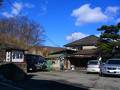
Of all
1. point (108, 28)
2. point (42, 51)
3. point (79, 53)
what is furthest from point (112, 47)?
point (42, 51)

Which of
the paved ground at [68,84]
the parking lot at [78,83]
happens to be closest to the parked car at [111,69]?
the parking lot at [78,83]

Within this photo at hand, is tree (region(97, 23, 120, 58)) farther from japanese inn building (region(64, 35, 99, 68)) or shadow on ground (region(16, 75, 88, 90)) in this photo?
shadow on ground (region(16, 75, 88, 90))

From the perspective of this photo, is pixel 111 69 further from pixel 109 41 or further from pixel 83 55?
pixel 83 55

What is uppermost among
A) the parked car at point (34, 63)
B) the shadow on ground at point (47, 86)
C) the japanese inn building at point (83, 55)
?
the japanese inn building at point (83, 55)

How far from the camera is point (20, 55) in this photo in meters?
42.2

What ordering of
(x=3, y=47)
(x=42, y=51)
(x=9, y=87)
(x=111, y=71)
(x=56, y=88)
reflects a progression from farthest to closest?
(x=42, y=51), (x=3, y=47), (x=111, y=71), (x=56, y=88), (x=9, y=87)

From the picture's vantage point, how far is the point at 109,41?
46625 mm

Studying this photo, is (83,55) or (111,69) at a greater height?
(83,55)

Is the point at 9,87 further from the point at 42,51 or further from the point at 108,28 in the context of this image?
the point at 42,51

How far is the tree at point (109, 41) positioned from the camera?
148 feet

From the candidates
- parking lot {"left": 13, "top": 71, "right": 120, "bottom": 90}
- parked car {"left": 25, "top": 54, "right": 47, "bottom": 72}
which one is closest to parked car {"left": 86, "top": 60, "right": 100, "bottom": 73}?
parked car {"left": 25, "top": 54, "right": 47, "bottom": 72}

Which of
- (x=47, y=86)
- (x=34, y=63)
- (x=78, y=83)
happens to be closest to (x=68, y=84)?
(x=78, y=83)

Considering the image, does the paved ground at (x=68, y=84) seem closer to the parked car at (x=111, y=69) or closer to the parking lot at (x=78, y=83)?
the parking lot at (x=78, y=83)

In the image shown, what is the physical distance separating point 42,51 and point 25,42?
968 centimetres
